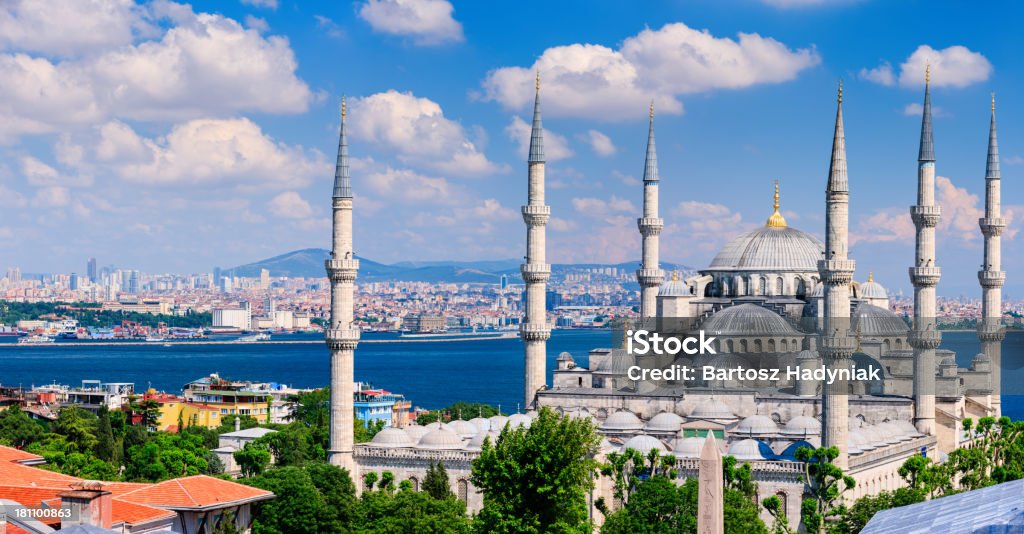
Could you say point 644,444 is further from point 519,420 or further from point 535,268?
point 535,268

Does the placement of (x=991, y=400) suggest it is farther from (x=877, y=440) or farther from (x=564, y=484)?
(x=564, y=484)

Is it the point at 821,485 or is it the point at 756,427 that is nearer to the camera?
the point at 821,485

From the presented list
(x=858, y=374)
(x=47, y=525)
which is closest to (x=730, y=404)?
(x=858, y=374)

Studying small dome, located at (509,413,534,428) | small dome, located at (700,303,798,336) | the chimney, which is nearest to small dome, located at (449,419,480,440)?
small dome, located at (509,413,534,428)

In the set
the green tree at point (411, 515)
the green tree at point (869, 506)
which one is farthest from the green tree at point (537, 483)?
the green tree at point (869, 506)

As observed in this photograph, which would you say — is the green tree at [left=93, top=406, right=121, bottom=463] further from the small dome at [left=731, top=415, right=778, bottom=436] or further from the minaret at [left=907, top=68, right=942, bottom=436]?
the minaret at [left=907, top=68, right=942, bottom=436]

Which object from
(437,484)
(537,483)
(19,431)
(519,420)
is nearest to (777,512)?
(537,483)
